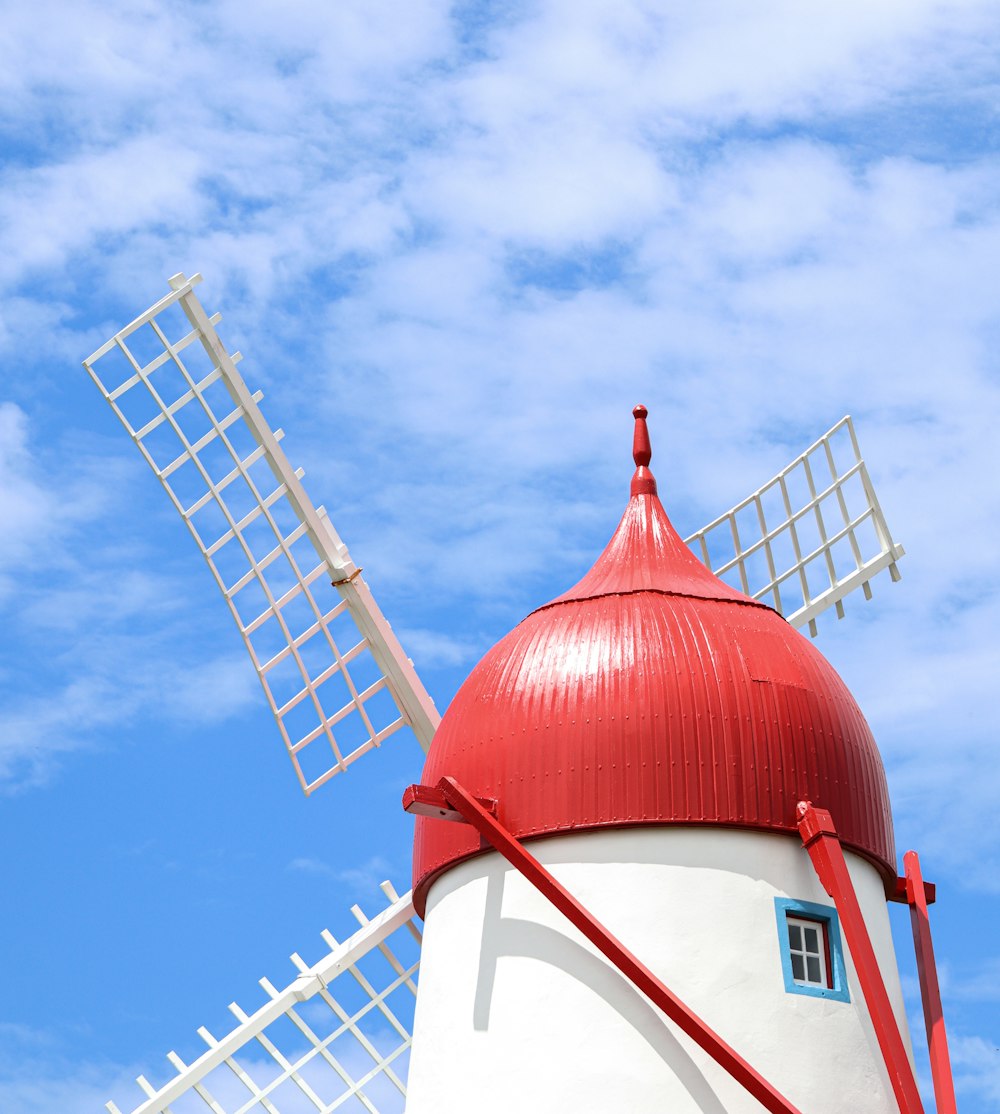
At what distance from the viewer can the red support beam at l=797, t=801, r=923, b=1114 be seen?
1239cm

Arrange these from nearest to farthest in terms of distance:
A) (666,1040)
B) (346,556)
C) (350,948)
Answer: (666,1040), (350,948), (346,556)

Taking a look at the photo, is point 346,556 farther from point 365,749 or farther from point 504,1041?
point 504,1041

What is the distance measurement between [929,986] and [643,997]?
2105 mm

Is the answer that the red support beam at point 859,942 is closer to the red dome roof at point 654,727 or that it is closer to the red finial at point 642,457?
the red dome roof at point 654,727

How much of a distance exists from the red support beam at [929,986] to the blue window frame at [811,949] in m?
0.71

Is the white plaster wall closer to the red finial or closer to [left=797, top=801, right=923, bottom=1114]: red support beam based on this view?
[left=797, top=801, right=923, bottom=1114]: red support beam

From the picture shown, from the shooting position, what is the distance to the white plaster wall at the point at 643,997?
12414 mm

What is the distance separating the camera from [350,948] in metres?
15.8

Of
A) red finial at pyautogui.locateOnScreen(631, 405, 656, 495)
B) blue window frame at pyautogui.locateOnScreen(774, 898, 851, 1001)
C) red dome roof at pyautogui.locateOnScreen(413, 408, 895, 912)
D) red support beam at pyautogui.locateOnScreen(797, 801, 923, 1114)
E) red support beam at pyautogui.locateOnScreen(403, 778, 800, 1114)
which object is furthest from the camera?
red finial at pyautogui.locateOnScreen(631, 405, 656, 495)

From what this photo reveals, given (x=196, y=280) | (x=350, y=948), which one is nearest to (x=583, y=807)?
(x=350, y=948)

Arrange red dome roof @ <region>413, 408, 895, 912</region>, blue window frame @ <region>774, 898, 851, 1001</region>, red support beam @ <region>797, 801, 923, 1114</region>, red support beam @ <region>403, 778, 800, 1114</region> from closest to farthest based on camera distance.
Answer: red support beam @ <region>403, 778, 800, 1114</region>, red support beam @ <region>797, 801, 923, 1114</region>, blue window frame @ <region>774, 898, 851, 1001</region>, red dome roof @ <region>413, 408, 895, 912</region>

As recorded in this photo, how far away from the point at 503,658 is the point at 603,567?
1.02 metres

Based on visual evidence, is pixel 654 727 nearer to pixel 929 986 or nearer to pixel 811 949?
pixel 811 949

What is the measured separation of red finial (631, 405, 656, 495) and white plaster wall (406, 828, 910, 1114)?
3.09m
